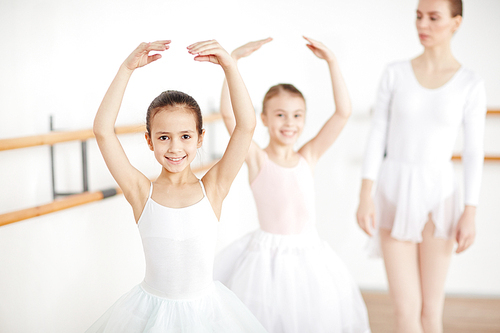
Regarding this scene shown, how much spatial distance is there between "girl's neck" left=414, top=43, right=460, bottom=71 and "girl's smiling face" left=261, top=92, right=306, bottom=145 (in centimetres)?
41

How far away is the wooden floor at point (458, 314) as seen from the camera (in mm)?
2227

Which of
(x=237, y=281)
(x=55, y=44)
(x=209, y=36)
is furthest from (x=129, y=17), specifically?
(x=237, y=281)

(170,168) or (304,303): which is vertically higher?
(170,168)

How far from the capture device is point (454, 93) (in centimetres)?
149

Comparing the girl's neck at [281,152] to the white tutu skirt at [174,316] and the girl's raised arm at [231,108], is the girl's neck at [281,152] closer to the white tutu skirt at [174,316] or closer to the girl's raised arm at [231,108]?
the girl's raised arm at [231,108]

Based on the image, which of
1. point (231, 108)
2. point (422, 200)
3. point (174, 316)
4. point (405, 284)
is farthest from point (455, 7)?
point (174, 316)

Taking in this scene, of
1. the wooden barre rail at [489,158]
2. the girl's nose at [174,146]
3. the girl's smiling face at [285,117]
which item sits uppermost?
the girl's smiling face at [285,117]

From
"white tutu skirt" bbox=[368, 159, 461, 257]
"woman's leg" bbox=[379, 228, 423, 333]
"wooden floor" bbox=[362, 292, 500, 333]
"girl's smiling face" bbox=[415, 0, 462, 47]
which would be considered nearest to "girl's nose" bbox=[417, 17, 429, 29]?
"girl's smiling face" bbox=[415, 0, 462, 47]

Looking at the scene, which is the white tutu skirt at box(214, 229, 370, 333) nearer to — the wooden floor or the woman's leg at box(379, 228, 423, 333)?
the woman's leg at box(379, 228, 423, 333)

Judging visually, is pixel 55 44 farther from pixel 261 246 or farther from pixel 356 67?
pixel 356 67

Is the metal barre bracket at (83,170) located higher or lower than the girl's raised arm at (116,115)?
lower

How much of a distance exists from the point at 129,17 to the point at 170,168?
85 centimetres

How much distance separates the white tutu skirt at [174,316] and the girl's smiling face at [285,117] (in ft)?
1.97

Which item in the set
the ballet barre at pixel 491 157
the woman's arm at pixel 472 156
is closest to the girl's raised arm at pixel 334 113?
the woman's arm at pixel 472 156
